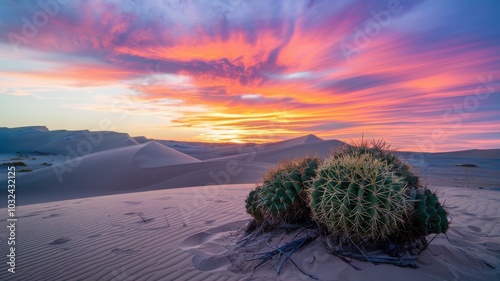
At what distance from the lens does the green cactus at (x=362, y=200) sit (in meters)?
2.89

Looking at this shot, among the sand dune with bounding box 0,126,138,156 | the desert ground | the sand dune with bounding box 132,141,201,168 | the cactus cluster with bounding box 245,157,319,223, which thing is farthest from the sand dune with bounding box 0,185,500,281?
the sand dune with bounding box 0,126,138,156

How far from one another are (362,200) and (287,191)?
3.94 feet

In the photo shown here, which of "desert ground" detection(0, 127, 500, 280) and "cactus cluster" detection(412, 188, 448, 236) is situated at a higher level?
"cactus cluster" detection(412, 188, 448, 236)

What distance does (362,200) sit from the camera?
291 cm

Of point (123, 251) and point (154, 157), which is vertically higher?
point (154, 157)

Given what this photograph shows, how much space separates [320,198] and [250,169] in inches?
649

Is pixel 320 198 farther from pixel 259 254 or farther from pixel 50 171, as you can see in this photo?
pixel 50 171

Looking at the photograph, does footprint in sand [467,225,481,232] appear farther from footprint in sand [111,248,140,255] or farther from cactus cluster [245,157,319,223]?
footprint in sand [111,248,140,255]

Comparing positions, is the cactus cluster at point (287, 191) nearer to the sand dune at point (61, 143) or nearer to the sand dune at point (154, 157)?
the sand dune at point (154, 157)

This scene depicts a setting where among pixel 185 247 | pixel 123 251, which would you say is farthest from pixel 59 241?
pixel 185 247

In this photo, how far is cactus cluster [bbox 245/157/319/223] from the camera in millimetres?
3961

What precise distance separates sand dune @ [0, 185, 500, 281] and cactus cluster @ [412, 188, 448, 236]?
Result: 38 cm

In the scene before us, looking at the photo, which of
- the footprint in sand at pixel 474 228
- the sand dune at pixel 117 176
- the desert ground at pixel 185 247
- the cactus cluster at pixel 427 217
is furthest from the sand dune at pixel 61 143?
the cactus cluster at pixel 427 217

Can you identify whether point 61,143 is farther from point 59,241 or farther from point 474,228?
point 474,228
